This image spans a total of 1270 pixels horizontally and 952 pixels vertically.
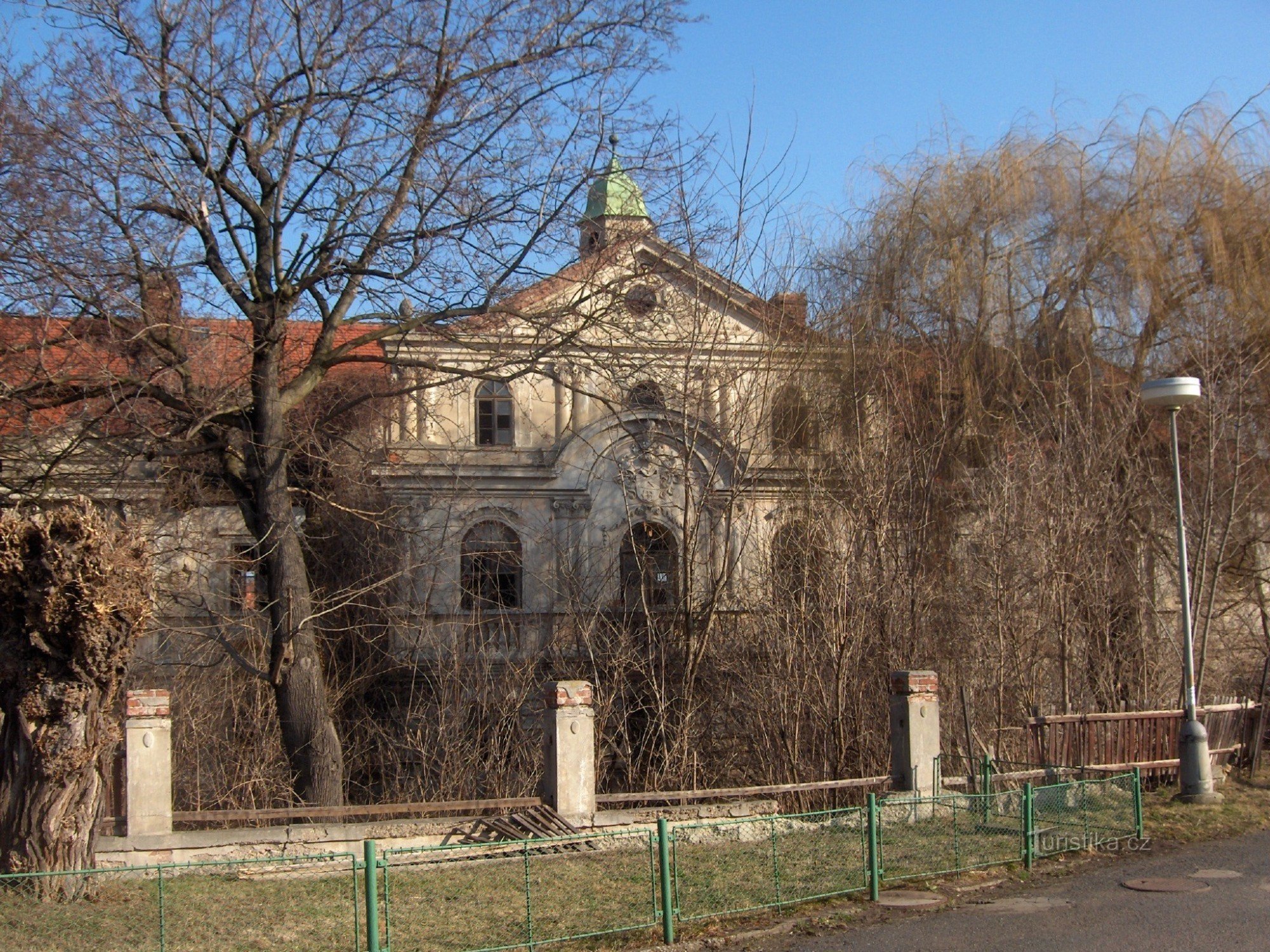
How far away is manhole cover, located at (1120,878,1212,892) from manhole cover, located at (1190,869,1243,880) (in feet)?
0.66

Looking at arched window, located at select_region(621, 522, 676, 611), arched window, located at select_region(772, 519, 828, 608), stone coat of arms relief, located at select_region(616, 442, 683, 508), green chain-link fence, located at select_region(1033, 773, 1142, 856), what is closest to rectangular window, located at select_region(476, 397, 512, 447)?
stone coat of arms relief, located at select_region(616, 442, 683, 508)

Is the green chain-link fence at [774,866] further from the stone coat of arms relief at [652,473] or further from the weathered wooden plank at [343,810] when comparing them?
the stone coat of arms relief at [652,473]

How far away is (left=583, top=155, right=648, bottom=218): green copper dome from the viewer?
15.0 meters

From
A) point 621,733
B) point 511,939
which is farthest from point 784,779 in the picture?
point 511,939

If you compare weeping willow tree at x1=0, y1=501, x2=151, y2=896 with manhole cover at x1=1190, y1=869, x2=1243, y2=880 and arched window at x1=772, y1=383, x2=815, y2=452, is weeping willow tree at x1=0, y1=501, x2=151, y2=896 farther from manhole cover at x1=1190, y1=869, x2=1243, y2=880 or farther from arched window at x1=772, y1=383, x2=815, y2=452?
arched window at x1=772, y1=383, x2=815, y2=452

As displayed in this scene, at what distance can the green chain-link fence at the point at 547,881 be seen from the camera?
28.5ft

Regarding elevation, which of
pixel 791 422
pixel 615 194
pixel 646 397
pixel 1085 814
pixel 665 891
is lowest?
pixel 1085 814

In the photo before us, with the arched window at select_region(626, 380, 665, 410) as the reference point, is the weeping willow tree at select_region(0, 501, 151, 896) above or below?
below

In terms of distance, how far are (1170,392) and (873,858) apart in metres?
7.11

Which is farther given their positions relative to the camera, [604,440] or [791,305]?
[604,440]

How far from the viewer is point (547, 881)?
10.9 meters

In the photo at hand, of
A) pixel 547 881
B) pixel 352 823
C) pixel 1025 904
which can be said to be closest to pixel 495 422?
pixel 352 823

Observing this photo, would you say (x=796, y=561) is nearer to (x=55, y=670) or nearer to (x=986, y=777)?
(x=986, y=777)

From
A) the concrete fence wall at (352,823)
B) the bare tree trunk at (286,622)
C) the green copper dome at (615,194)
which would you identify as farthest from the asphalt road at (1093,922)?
the green copper dome at (615,194)
